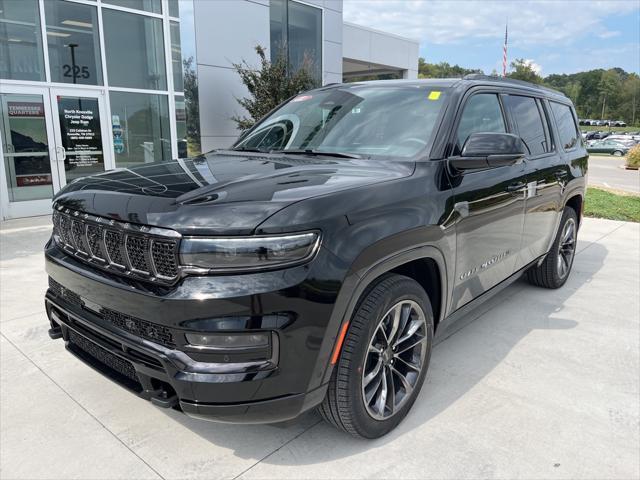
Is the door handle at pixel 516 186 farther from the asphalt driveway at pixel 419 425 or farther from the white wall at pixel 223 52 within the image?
the white wall at pixel 223 52

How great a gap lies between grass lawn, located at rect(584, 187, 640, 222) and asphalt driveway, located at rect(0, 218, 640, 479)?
6.59m

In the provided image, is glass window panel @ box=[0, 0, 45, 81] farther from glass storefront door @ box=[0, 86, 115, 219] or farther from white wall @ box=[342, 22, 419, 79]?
white wall @ box=[342, 22, 419, 79]

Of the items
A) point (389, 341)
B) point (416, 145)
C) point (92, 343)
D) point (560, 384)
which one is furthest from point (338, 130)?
point (560, 384)

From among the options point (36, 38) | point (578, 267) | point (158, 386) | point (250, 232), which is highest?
point (36, 38)

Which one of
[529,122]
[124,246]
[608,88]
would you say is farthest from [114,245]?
[608,88]

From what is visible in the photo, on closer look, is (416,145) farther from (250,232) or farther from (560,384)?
(560,384)

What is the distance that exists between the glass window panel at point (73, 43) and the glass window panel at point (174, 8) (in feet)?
5.66

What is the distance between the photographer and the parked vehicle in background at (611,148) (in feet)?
151

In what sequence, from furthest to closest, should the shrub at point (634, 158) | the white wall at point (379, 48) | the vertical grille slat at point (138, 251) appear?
1. the shrub at point (634, 158)
2. the white wall at point (379, 48)
3. the vertical grille slat at point (138, 251)

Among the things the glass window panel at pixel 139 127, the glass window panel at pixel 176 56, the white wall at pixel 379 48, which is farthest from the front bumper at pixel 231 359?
the white wall at pixel 379 48

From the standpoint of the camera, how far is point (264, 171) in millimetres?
2703

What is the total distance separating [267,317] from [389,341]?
0.87 meters

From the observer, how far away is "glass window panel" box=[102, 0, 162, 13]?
10.2 m

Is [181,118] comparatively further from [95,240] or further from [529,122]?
[95,240]
